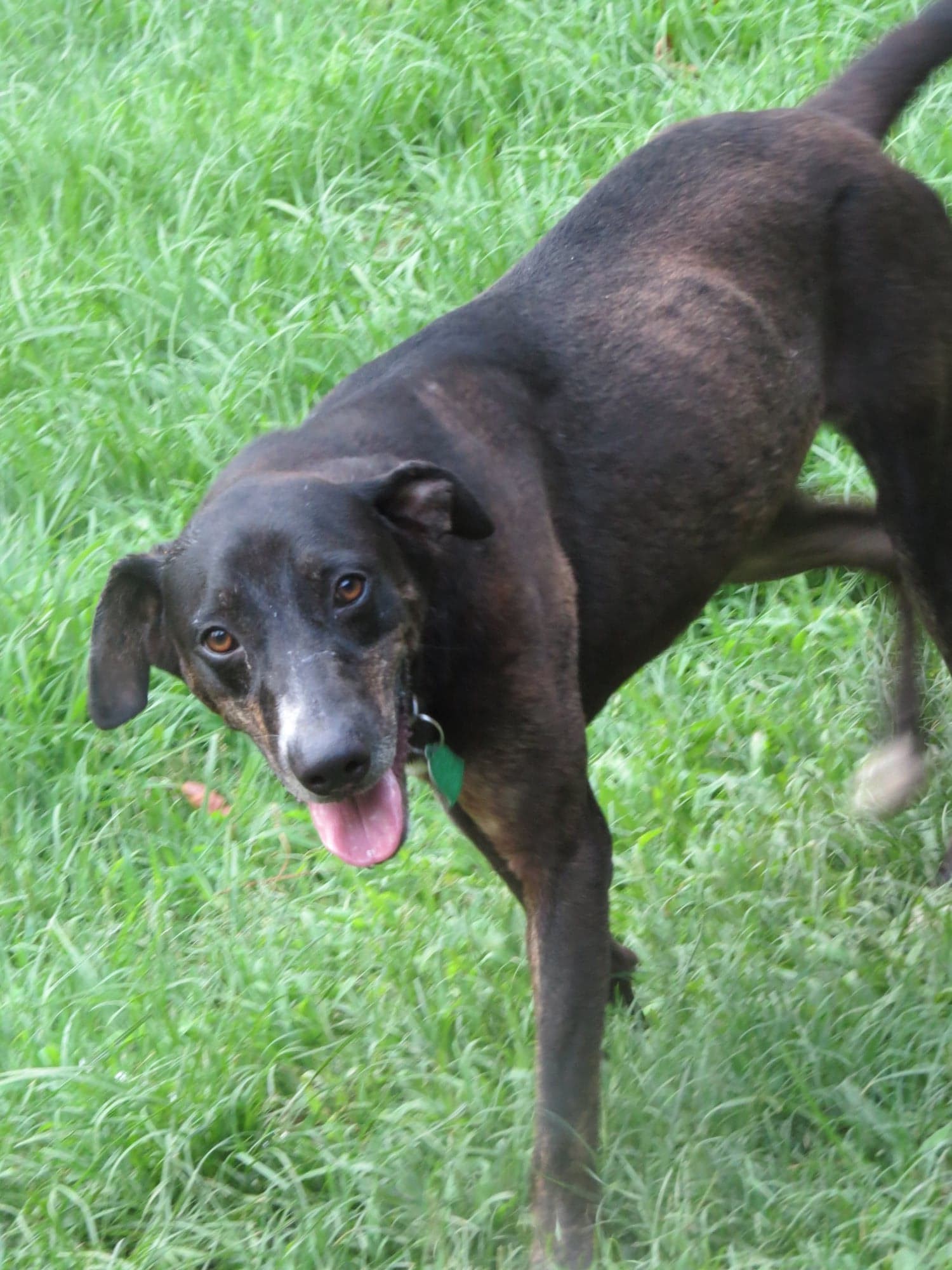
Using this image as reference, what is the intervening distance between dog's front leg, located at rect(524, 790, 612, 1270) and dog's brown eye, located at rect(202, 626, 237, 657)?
705 millimetres

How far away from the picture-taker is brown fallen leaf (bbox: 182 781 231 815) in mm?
4723

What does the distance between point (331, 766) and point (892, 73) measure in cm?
236

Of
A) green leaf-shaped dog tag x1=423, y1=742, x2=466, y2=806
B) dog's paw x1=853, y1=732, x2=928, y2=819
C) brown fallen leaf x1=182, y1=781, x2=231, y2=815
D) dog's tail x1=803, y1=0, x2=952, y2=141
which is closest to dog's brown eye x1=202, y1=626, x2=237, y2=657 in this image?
green leaf-shaped dog tag x1=423, y1=742, x2=466, y2=806

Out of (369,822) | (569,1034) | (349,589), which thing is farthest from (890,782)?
(349,589)

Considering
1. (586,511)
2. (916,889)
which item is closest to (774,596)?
(916,889)

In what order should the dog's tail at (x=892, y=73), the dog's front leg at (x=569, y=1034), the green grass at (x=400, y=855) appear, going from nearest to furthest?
1. the dog's front leg at (x=569, y=1034)
2. the green grass at (x=400, y=855)
3. the dog's tail at (x=892, y=73)

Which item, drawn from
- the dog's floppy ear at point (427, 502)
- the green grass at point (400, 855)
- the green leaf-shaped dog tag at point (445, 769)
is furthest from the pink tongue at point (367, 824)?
the green grass at point (400, 855)

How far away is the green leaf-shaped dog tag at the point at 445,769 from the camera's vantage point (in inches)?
130

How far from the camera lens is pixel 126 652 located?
349cm

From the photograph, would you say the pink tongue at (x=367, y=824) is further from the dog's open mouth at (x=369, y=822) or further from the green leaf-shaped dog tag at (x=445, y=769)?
the green leaf-shaped dog tag at (x=445, y=769)

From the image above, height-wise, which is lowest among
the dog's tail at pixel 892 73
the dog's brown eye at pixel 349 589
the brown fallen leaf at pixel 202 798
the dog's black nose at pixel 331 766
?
the brown fallen leaf at pixel 202 798

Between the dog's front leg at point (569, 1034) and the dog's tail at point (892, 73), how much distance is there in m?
1.90

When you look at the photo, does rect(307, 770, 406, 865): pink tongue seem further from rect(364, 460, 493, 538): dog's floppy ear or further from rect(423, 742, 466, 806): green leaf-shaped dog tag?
rect(364, 460, 493, 538): dog's floppy ear

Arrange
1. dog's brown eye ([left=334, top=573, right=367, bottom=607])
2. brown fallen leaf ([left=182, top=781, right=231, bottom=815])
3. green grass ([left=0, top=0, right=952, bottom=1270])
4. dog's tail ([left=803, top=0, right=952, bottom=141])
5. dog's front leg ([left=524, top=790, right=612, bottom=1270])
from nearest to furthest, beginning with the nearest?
dog's brown eye ([left=334, top=573, right=367, bottom=607]), dog's front leg ([left=524, top=790, right=612, bottom=1270]), green grass ([left=0, top=0, right=952, bottom=1270]), dog's tail ([left=803, top=0, right=952, bottom=141]), brown fallen leaf ([left=182, top=781, right=231, bottom=815])
